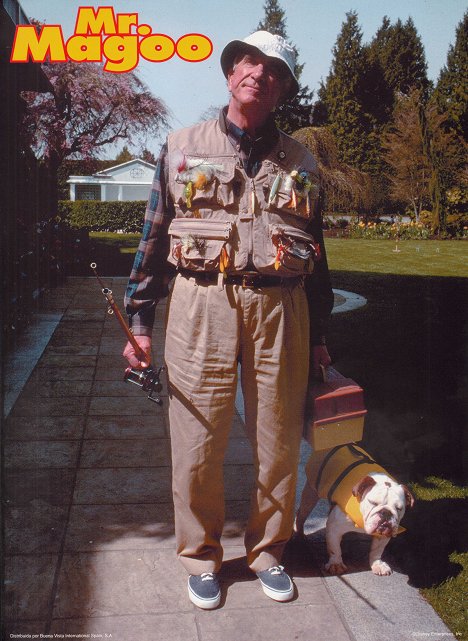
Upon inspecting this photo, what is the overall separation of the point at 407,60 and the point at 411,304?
10.9 ft

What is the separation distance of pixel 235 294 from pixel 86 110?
315 inches

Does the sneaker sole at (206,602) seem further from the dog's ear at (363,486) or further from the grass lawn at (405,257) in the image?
the grass lawn at (405,257)

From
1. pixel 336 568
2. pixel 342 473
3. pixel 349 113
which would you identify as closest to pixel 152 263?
pixel 342 473

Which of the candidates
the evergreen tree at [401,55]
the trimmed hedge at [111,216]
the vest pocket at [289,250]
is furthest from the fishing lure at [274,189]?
the trimmed hedge at [111,216]

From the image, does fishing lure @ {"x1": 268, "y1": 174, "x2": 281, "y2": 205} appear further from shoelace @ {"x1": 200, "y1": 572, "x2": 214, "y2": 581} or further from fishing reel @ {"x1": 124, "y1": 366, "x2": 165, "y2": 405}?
shoelace @ {"x1": 200, "y1": 572, "x2": 214, "y2": 581}

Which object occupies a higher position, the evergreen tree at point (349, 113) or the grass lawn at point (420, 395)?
the evergreen tree at point (349, 113)

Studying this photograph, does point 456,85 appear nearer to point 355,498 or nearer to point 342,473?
point 342,473

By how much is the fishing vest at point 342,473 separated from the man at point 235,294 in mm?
211

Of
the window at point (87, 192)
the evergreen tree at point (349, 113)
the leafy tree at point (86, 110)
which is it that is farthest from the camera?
the window at point (87, 192)

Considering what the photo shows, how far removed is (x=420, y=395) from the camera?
219 inches

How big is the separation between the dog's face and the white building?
86.1ft

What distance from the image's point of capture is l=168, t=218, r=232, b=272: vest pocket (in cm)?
246

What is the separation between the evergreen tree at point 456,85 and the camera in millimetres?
5570

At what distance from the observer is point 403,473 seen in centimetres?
399
